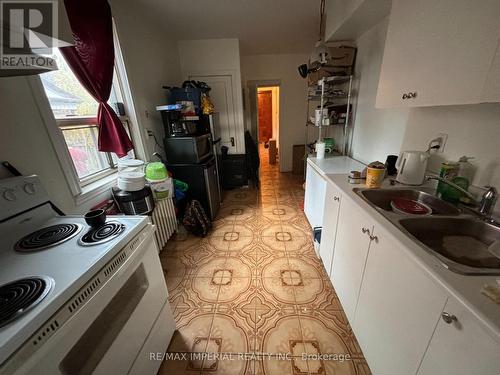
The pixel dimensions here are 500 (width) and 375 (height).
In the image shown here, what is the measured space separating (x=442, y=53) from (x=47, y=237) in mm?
1869

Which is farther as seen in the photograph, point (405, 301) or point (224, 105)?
point (224, 105)

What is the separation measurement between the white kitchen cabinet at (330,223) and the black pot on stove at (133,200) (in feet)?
4.78

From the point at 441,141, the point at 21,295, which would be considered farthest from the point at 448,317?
the point at 21,295

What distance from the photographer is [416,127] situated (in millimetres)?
1369

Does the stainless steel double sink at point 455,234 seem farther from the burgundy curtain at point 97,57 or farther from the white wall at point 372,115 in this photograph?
the burgundy curtain at point 97,57

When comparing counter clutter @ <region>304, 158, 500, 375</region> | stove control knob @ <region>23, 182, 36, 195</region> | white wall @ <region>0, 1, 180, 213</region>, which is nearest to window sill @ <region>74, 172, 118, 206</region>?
white wall @ <region>0, 1, 180, 213</region>

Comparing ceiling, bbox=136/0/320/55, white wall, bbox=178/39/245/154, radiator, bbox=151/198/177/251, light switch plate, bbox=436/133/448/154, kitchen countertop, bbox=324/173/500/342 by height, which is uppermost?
ceiling, bbox=136/0/320/55

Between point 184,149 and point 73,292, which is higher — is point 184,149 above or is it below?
above

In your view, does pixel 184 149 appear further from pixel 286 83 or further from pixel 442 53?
pixel 286 83

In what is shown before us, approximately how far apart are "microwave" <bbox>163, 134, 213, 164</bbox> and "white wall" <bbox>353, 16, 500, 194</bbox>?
182cm

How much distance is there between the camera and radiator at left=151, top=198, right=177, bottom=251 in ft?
6.01

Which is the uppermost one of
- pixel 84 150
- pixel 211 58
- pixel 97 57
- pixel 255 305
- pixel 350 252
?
pixel 211 58

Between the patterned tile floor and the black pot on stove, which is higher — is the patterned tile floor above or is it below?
below

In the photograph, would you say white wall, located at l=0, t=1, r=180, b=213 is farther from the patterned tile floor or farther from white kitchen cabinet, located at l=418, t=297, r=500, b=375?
white kitchen cabinet, located at l=418, t=297, r=500, b=375
